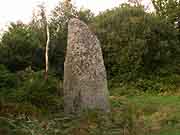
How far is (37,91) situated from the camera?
29.2ft

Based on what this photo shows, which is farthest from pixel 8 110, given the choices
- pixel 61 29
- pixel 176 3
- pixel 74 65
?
pixel 176 3

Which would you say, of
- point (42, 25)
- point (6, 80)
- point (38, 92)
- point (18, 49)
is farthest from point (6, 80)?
point (42, 25)

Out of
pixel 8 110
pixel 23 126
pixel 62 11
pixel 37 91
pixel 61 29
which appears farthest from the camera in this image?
pixel 62 11

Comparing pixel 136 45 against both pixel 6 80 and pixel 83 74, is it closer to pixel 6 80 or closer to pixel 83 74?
pixel 83 74

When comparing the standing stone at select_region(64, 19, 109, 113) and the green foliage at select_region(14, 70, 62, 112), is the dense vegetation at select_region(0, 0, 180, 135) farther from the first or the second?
the green foliage at select_region(14, 70, 62, 112)

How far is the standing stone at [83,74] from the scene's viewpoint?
10323mm

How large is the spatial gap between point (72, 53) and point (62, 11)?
90.1 ft

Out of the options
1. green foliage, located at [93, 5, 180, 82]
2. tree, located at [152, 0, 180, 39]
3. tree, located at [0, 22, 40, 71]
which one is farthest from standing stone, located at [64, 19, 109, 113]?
tree, located at [152, 0, 180, 39]

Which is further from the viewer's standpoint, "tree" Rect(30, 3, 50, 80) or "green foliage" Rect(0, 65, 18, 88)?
"tree" Rect(30, 3, 50, 80)

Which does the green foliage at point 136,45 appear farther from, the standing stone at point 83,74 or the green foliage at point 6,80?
the green foliage at point 6,80

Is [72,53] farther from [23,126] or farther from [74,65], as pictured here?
[23,126]

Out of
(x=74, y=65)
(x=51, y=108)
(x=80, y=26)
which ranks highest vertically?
(x=80, y=26)

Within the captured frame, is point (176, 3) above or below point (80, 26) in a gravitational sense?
above

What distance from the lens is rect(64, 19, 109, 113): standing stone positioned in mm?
10323
